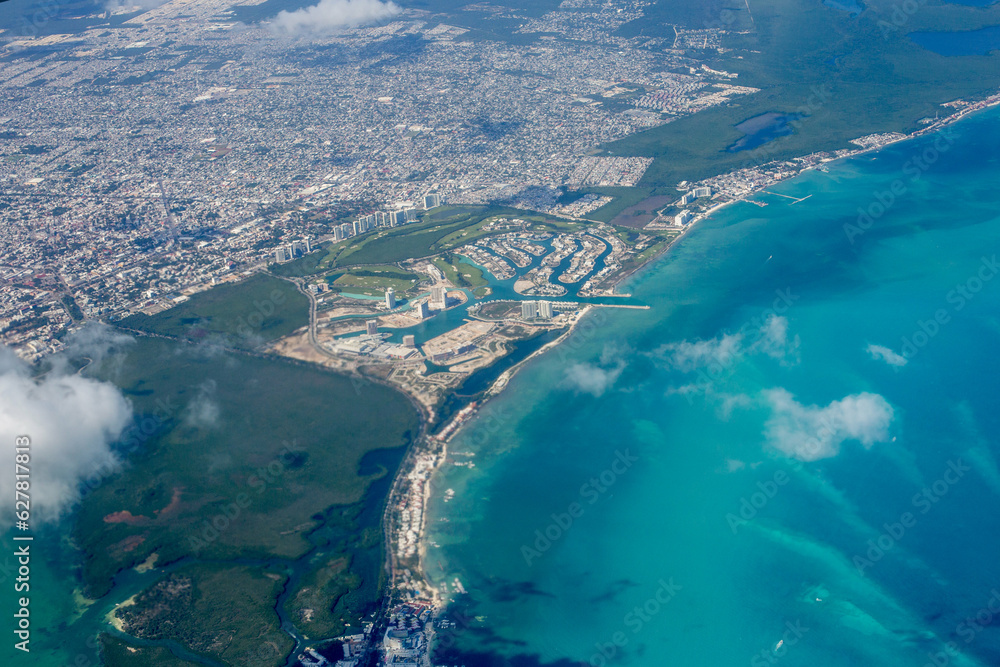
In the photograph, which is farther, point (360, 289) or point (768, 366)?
point (360, 289)

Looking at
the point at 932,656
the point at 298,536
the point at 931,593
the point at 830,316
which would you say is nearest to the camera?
the point at 932,656

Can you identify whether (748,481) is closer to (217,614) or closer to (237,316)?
(217,614)

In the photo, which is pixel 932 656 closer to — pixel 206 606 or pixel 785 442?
pixel 785 442

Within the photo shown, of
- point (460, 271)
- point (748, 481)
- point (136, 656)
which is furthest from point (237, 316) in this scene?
point (748, 481)

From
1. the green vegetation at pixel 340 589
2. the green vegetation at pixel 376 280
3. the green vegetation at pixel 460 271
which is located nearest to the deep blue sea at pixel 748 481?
the green vegetation at pixel 340 589

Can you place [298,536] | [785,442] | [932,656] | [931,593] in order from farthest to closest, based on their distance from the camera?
[785,442] < [298,536] < [931,593] < [932,656]

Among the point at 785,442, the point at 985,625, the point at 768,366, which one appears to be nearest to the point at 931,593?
the point at 985,625

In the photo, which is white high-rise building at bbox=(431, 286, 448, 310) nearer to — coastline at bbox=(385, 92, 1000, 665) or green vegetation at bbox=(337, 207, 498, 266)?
coastline at bbox=(385, 92, 1000, 665)
